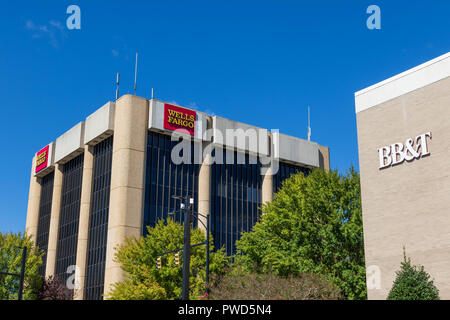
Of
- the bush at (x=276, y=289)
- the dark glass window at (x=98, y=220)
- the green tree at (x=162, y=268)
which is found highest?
the dark glass window at (x=98, y=220)

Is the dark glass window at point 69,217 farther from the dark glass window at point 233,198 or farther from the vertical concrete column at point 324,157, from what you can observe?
the vertical concrete column at point 324,157

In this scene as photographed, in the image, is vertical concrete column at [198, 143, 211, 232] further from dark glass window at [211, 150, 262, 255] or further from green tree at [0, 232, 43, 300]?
green tree at [0, 232, 43, 300]

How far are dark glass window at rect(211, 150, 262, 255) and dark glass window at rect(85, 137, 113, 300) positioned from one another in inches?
498

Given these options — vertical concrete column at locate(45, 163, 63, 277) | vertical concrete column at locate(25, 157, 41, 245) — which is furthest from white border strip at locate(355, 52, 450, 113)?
vertical concrete column at locate(25, 157, 41, 245)

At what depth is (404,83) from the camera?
31.6 meters

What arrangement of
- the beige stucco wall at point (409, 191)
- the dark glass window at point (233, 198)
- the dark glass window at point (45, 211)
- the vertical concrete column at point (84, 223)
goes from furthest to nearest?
1. the dark glass window at point (45, 211)
2. the dark glass window at point (233, 198)
3. the vertical concrete column at point (84, 223)
4. the beige stucco wall at point (409, 191)

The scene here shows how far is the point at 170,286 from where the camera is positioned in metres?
40.8

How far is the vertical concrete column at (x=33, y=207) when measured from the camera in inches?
3036

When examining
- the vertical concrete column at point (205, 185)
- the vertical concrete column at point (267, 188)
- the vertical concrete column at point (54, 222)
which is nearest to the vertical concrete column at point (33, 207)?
the vertical concrete column at point (54, 222)

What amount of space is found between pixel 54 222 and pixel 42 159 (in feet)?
35.7

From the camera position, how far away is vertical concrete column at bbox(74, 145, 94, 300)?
61.0 metres

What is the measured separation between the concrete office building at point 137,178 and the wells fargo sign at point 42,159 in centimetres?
41

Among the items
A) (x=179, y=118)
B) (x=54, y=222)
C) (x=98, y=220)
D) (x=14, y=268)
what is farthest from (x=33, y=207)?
(x=179, y=118)
